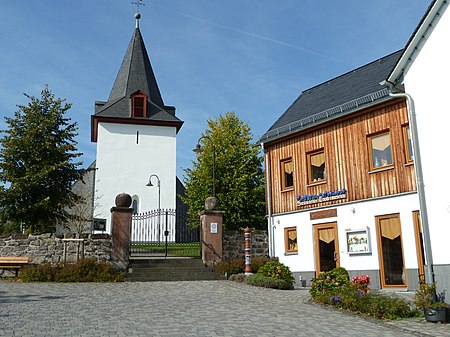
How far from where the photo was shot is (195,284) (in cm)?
1520

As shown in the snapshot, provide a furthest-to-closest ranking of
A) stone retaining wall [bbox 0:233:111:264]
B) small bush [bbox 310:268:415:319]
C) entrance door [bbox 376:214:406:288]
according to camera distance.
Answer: stone retaining wall [bbox 0:233:111:264]
entrance door [bbox 376:214:406:288]
small bush [bbox 310:268:415:319]

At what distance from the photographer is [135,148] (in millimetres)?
39312

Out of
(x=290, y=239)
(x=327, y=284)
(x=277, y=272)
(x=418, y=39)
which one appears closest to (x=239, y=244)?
(x=290, y=239)

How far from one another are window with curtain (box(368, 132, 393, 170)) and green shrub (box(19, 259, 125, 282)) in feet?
30.2

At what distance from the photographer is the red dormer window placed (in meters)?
39.9

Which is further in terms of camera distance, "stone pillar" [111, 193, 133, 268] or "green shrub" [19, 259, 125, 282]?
"stone pillar" [111, 193, 133, 268]

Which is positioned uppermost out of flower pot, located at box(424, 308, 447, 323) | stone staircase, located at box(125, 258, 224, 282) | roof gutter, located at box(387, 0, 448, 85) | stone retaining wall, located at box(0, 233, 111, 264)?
roof gutter, located at box(387, 0, 448, 85)

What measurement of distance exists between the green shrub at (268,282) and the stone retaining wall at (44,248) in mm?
5134

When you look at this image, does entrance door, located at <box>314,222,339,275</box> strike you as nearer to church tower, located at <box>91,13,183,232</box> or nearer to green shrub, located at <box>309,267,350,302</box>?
green shrub, located at <box>309,267,350,302</box>

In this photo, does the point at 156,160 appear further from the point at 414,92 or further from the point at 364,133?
the point at 414,92

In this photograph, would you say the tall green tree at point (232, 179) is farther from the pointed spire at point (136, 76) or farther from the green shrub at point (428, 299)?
the green shrub at point (428, 299)

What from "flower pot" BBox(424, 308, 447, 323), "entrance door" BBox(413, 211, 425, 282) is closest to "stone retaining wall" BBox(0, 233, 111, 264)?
"entrance door" BBox(413, 211, 425, 282)

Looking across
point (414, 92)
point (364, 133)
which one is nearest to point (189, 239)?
point (364, 133)

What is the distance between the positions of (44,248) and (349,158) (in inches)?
431
